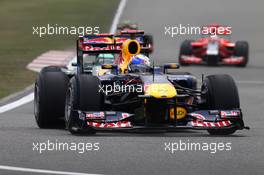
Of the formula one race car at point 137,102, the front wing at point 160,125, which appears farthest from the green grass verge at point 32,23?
the front wing at point 160,125

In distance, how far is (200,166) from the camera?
427 inches

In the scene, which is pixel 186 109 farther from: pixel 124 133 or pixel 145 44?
pixel 145 44

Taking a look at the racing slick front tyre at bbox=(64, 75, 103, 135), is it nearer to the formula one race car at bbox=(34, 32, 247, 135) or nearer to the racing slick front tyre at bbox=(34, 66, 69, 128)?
the formula one race car at bbox=(34, 32, 247, 135)

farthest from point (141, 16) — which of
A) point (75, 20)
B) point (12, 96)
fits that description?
point (12, 96)

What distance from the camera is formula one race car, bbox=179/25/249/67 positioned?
1265 inches

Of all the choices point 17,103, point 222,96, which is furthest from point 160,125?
point 17,103

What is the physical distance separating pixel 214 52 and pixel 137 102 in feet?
59.6

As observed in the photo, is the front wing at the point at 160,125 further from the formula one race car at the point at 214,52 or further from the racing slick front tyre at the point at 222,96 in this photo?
the formula one race car at the point at 214,52

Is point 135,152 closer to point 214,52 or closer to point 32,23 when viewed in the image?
point 214,52
